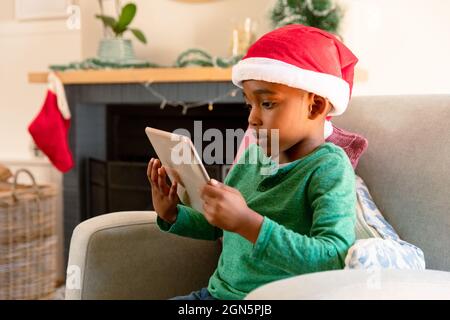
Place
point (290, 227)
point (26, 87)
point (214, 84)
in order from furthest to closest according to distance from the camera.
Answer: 1. point (26, 87)
2. point (214, 84)
3. point (290, 227)

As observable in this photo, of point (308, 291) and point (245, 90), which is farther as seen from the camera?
point (245, 90)

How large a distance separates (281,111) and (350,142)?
9.1 inches

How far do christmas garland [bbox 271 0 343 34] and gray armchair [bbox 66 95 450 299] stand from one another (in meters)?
0.70

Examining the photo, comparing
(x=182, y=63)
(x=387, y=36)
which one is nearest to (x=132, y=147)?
(x=182, y=63)

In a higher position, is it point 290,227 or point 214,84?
point 214,84

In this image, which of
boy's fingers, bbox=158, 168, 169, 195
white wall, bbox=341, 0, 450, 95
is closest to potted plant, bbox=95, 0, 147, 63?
white wall, bbox=341, 0, 450, 95

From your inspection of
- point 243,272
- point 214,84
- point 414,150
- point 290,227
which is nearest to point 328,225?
point 290,227

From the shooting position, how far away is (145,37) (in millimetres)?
2305

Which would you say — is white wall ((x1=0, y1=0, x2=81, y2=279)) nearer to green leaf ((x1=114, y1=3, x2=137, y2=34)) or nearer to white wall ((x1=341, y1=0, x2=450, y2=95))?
green leaf ((x1=114, y1=3, x2=137, y2=34))

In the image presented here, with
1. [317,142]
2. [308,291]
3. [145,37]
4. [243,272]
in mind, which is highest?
[145,37]

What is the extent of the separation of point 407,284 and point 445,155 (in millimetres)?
430

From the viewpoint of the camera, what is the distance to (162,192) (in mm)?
959

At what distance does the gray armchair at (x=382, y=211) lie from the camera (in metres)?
0.98

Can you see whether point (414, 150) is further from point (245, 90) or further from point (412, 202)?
point (245, 90)
